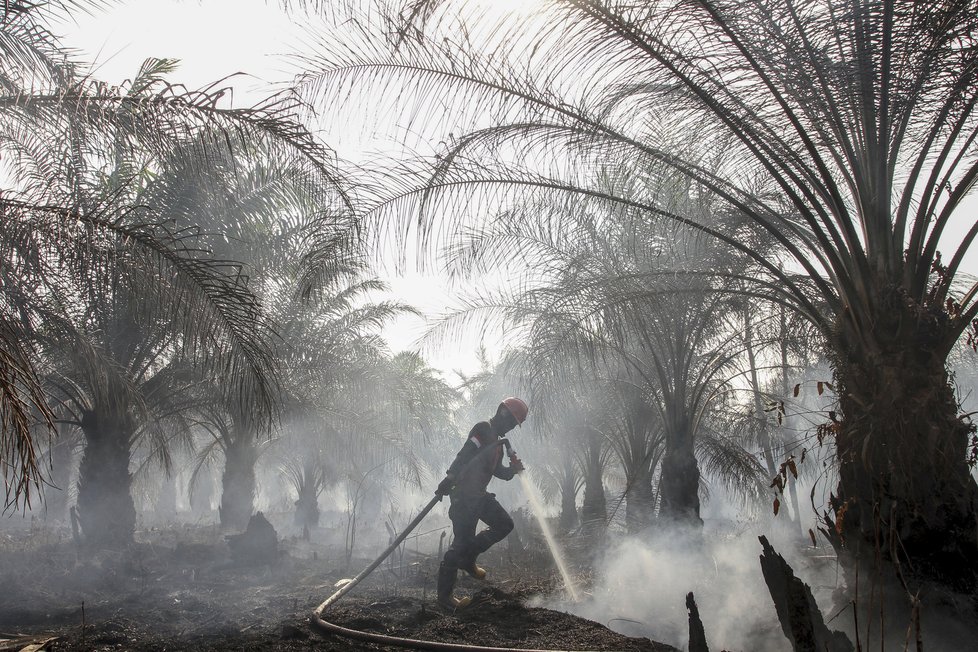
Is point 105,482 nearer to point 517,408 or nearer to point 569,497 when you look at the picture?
point 517,408

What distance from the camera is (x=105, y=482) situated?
10.5 m

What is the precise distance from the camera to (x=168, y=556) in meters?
11.7

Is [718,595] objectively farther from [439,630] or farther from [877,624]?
[439,630]

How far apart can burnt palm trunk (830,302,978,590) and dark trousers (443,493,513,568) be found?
9.81 feet

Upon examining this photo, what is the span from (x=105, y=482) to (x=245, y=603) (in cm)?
485

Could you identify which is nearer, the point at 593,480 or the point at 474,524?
the point at 474,524

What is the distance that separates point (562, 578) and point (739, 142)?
5296mm

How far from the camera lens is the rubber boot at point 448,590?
19.9 feet

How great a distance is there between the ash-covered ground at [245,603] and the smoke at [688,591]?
1.92 ft

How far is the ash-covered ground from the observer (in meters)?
4.77

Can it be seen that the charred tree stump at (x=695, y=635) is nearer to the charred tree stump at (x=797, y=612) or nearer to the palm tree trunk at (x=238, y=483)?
the charred tree stump at (x=797, y=612)

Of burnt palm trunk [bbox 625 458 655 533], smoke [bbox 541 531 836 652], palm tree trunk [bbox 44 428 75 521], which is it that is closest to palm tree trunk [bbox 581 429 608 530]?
burnt palm trunk [bbox 625 458 655 533]

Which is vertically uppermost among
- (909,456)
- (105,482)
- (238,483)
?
(909,456)

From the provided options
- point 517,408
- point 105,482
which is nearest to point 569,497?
point 105,482
